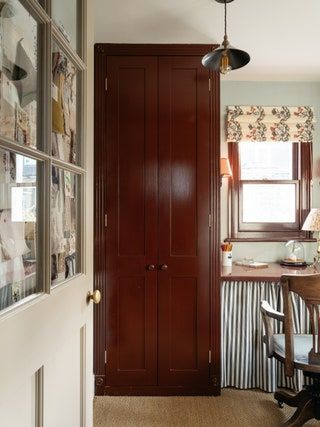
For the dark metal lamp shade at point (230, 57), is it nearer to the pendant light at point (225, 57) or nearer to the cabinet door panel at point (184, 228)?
the pendant light at point (225, 57)

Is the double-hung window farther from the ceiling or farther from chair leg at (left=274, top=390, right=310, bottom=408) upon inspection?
chair leg at (left=274, top=390, right=310, bottom=408)

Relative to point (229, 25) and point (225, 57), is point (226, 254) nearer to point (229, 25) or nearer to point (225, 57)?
point (225, 57)

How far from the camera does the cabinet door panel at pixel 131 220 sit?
2.47m

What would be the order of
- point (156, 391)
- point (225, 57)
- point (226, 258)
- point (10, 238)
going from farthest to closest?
point (226, 258) → point (156, 391) → point (225, 57) → point (10, 238)

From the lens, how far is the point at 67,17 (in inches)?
47.1

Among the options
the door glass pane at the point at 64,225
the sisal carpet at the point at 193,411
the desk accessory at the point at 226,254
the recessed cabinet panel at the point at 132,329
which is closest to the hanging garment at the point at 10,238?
the door glass pane at the point at 64,225

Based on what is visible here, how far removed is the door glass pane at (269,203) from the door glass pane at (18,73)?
238cm

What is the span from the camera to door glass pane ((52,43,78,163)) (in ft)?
3.56

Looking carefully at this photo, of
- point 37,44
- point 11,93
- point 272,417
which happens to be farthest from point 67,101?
point 272,417

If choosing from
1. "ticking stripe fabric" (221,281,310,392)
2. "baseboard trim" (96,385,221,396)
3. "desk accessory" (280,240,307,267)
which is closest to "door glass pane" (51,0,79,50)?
"ticking stripe fabric" (221,281,310,392)

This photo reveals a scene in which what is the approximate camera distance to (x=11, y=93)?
0.84 m

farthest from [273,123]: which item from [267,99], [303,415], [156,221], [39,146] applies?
[39,146]

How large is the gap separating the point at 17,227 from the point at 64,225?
301 mm

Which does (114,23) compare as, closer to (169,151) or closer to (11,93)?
(169,151)
